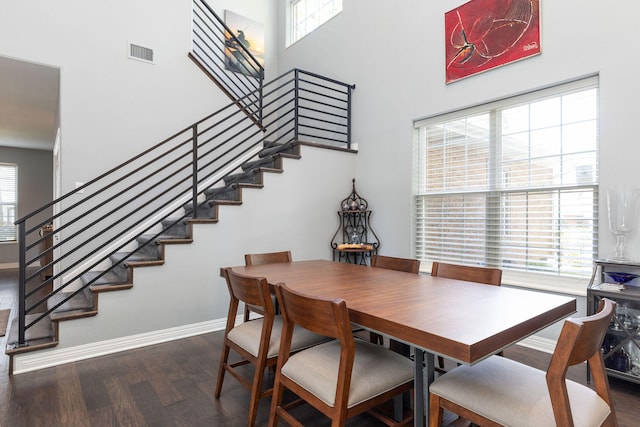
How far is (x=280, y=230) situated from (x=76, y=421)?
245 cm

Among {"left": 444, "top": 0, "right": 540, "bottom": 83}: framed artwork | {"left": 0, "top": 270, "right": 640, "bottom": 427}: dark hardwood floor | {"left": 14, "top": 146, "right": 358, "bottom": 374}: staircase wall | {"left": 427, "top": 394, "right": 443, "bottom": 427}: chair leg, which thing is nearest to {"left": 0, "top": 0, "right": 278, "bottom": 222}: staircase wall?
{"left": 14, "top": 146, "right": 358, "bottom": 374}: staircase wall

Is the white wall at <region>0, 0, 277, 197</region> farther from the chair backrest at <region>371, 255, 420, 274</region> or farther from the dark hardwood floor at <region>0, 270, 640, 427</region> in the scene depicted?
the chair backrest at <region>371, 255, 420, 274</region>

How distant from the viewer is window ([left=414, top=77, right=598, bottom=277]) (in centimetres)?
281

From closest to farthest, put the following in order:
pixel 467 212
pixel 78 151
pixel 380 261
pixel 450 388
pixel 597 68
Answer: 1. pixel 450 388
2. pixel 597 68
3. pixel 380 261
4. pixel 467 212
5. pixel 78 151

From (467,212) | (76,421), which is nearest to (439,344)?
(76,421)

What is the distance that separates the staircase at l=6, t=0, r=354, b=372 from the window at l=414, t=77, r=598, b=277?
145cm

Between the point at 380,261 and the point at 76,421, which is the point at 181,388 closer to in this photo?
the point at 76,421

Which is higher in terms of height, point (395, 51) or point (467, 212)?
point (395, 51)

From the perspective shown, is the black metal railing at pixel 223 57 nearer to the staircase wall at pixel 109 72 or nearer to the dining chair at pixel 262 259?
the staircase wall at pixel 109 72

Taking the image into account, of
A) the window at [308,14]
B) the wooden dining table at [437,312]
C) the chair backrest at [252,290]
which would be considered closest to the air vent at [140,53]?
the window at [308,14]

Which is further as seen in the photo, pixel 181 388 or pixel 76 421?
pixel 181 388

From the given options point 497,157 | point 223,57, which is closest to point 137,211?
point 223,57

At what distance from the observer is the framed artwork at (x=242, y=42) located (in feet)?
18.2

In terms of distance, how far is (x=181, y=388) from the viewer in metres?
2.34
